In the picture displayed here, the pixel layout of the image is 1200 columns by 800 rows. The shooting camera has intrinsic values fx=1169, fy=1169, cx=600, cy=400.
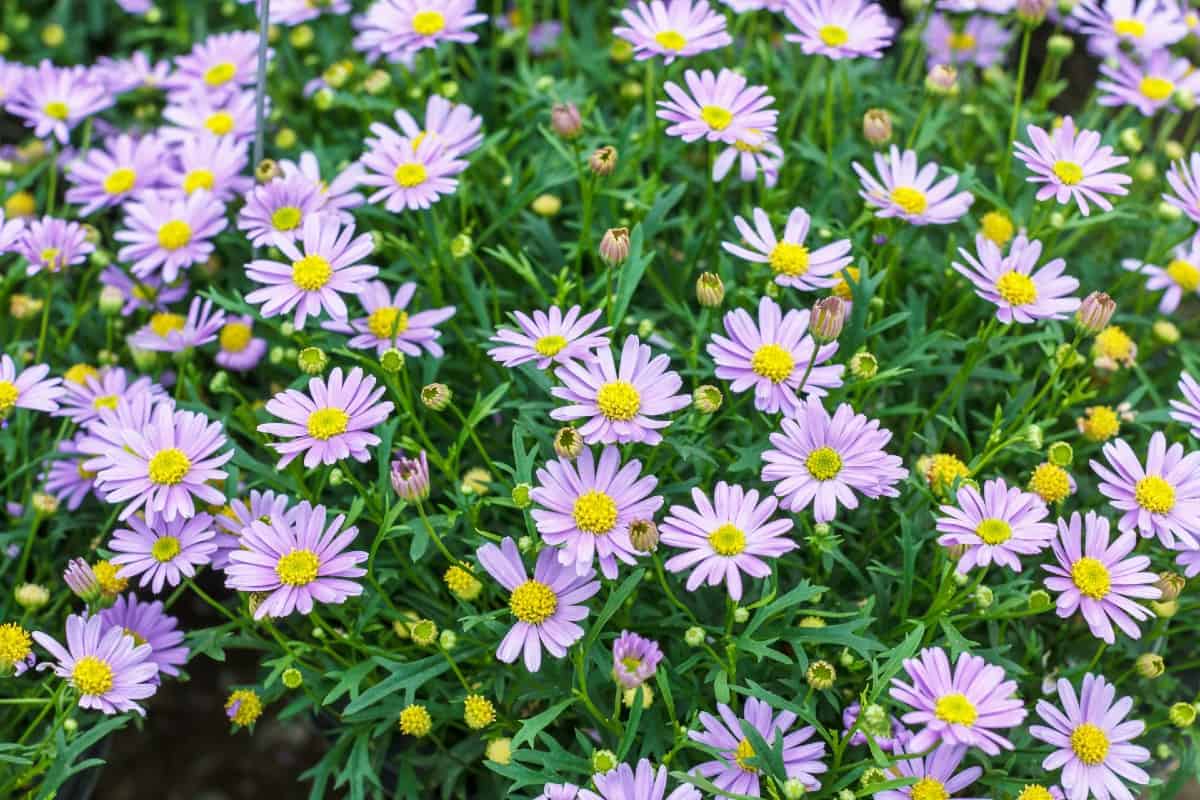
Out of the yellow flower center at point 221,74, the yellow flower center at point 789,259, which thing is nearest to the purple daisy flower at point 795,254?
the yellow flower center at point 789,259

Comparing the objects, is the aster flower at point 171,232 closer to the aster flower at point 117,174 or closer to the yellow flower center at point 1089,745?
the aster flower at point 117,174

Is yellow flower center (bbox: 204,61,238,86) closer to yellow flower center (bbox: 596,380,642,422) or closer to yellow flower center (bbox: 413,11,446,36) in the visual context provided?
yellow flower center (bbox: 413,11,446,36)

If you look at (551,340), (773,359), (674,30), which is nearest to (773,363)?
(773,359)

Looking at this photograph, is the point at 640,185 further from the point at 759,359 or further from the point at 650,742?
the point at 650,742

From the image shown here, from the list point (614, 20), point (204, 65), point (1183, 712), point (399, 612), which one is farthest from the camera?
point (614, 20)

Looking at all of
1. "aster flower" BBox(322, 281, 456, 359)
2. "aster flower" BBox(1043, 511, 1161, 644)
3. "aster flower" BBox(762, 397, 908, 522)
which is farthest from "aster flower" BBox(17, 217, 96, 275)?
"aster flower" BBox(1043, 511, 1161, 644)

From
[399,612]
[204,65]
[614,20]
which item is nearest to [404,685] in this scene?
[399,612]

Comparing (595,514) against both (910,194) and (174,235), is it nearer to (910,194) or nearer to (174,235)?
(910,194)
